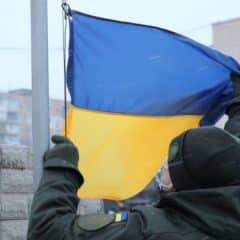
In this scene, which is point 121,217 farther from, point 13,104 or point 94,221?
point 13,104

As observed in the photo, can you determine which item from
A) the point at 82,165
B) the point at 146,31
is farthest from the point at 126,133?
the point at 146,31

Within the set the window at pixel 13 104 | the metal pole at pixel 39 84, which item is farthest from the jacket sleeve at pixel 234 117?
the window at pixel 13 104

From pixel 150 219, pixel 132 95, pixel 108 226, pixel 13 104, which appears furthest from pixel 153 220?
pixel 13 104

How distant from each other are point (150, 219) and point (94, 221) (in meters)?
0.16

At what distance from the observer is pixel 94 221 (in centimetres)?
175

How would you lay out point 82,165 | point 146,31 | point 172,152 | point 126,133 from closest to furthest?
point 172,152 < point 82,165 < point 126,133 < point 146,31

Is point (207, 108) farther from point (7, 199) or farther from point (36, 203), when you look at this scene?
point (36, 203)

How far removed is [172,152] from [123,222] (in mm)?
251

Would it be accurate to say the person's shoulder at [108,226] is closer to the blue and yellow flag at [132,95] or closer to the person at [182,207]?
the person at [182,207]

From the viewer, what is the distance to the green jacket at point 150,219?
5.56 feet

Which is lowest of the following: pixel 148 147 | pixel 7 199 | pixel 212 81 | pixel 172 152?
pixel 7 199

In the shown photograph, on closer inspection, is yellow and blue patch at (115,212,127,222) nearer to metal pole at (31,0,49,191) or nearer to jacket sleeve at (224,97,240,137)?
metal pole at (31,0,49,191)

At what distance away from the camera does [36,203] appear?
1.78 metres

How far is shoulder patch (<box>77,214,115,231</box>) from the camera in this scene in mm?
1726
